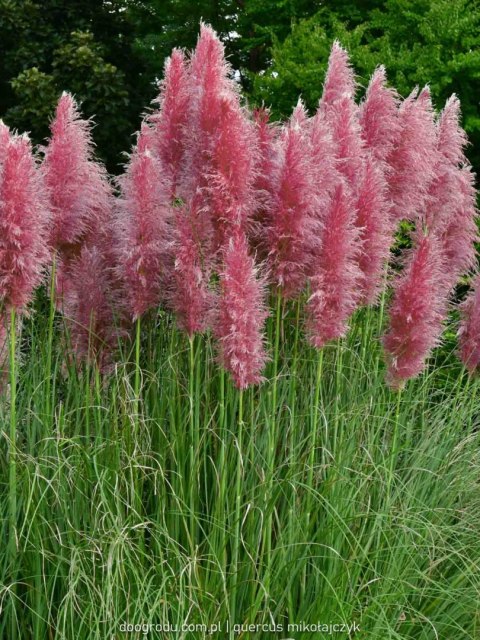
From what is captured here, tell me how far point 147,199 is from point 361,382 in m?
1.58

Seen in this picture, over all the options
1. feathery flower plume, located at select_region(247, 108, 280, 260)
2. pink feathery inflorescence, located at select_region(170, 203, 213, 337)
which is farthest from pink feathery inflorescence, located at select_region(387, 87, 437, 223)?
pink feathery inflorescence, located at select_region(170, 203, 213, 337)

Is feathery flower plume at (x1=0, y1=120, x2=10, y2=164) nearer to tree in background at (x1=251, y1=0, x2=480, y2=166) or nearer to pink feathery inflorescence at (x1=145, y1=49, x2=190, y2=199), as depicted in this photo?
pink feathery inflorescence at (x1=145, y1=49, x2=190, y2=199)

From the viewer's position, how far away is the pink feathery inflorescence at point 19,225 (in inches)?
126

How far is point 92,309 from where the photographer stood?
388cm

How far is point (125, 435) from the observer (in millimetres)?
3721

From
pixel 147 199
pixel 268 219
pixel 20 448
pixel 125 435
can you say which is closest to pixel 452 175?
pixel 268 219

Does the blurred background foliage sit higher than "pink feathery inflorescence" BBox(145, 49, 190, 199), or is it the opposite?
the blurred background foliage

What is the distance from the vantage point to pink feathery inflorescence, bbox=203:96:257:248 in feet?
11.0

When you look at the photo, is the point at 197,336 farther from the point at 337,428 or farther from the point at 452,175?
the point at 452,175

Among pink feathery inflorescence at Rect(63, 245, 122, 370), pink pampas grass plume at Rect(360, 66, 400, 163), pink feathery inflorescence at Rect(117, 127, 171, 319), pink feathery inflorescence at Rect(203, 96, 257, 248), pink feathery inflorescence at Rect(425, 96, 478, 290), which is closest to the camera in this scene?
pink feathery inflorescence at Rect(203, 96, 257, 248)

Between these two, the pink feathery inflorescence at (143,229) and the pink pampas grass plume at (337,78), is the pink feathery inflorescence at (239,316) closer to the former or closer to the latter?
the pink feathery inflorescence at (143,229)

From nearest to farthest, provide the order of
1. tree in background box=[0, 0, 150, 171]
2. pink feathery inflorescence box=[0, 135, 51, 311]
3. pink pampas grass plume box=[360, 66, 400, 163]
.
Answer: pink feathery inflorescence box=[0, 135, 51, 311], pink pampas grass plume box=[360, 66, 400, 163], tree in background box=[0, 0, 150, 171]

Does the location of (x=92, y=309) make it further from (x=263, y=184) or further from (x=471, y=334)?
(x=471, y=334)

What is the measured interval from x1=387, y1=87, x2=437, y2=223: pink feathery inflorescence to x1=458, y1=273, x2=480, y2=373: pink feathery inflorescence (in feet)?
1.67
